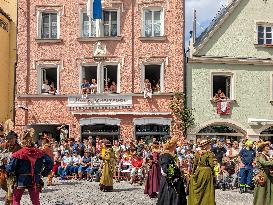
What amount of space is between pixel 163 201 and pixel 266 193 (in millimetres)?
2188

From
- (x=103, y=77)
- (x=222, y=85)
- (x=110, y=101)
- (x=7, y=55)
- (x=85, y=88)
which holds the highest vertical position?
(x=7, y=55)

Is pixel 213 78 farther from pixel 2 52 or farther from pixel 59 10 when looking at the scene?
pixel 2 52

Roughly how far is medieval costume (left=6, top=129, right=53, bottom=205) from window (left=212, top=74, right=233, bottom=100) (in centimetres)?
1784

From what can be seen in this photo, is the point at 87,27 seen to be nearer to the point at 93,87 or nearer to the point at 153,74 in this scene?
the point at 93,87

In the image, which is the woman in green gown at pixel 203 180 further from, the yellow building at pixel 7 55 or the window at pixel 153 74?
the yellow building at pixel 7 55

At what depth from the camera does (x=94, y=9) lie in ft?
85.0

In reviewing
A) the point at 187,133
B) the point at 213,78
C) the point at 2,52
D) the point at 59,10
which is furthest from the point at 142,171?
the point at 2,52

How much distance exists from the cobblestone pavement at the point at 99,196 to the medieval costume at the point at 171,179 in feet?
12.5

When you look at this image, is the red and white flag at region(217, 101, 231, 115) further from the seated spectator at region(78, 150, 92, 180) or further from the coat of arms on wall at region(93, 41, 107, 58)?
the seated spectator at region(78, 150, 92, 180)

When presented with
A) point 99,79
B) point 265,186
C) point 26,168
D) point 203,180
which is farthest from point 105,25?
point 26,168

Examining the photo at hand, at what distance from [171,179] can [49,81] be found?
18242mm

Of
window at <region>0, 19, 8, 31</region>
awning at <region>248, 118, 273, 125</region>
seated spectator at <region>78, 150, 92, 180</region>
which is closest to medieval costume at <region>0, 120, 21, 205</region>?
seated spectator at <region>78, 150, 92, 180</region>

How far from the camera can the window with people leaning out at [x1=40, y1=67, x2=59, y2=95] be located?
27.3 m

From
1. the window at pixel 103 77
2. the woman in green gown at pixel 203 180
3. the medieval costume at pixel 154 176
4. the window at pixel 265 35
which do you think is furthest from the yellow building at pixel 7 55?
the woman in green gown at pixel 203 180
